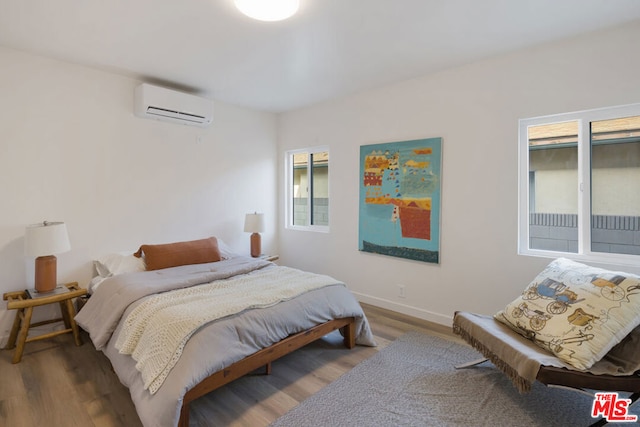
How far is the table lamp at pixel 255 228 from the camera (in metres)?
4.07

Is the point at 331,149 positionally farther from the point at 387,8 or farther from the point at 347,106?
the point at 387,8

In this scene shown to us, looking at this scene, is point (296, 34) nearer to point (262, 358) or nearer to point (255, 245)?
point (262, 358)

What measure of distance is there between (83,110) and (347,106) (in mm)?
2679

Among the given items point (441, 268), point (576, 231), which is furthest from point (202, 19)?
point (576, 231)

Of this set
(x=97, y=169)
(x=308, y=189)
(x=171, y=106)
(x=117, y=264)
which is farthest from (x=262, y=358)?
(x=308, y=189)

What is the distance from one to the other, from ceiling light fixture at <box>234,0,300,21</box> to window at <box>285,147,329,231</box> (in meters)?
2.24

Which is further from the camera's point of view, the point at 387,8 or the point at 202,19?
the point at 202,19

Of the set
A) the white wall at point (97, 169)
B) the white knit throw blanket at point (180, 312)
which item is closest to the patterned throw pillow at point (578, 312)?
the white knit throw blanket at point (180, 312)

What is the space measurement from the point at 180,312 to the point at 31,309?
4.69 feet

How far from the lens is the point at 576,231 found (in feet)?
8.47

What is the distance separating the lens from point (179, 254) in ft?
10.4

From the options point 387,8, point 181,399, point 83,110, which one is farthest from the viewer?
point 83,110

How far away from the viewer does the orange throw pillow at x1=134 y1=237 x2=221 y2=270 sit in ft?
9.94

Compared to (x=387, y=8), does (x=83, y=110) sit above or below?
below
